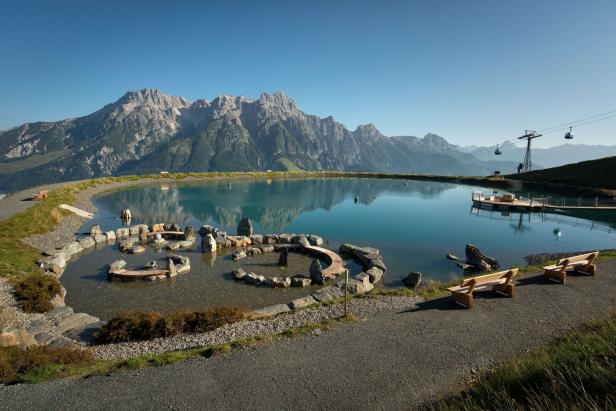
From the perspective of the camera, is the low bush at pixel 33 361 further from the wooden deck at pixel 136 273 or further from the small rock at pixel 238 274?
the small rock at pixel 238 274

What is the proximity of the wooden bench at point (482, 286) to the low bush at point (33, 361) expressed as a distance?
13.5m

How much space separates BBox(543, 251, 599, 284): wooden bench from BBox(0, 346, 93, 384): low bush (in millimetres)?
Result: 19737

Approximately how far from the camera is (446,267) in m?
23.9

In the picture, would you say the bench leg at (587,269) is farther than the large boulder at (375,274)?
No

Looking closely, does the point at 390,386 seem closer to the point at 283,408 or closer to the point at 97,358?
the point at 283,408

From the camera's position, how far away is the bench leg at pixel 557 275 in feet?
52.2

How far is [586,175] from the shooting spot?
69.9 m

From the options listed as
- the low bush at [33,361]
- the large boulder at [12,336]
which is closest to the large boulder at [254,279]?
the low bush at [33,361]

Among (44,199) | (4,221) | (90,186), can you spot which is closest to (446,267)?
(4,221)

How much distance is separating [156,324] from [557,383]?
504 inches

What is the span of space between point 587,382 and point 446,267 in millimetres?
19896

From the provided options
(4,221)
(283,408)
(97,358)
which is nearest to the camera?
(283,408)

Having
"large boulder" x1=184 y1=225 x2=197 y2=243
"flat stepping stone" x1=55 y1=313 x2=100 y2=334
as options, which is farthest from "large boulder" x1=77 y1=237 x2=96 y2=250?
"flat stepping stone" x1=55 y1=313 x2=100 y2=334

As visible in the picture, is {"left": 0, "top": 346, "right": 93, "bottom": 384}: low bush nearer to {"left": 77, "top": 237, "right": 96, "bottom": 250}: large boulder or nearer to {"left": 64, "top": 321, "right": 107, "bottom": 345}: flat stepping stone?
{"left": 64, "top": 321, "right": 107, "bottom": 345}: flat stepping stone
